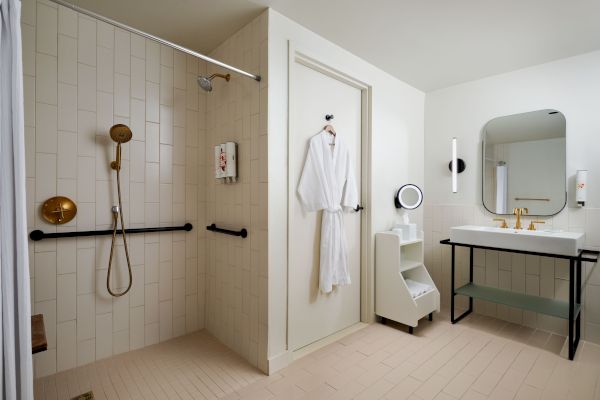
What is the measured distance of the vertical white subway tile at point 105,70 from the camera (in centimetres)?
202

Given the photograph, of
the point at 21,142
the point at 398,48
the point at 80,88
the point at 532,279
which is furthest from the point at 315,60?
the point at 532,279

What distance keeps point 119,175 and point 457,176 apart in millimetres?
3110

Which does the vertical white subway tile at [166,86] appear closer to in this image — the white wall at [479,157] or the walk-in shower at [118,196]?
the walk-in shower at [118,196]

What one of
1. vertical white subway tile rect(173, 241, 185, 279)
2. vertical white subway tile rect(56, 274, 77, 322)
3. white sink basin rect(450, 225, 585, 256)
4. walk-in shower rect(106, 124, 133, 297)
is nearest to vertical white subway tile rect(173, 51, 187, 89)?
walk-in shower rect(106, 124, 133, 297)

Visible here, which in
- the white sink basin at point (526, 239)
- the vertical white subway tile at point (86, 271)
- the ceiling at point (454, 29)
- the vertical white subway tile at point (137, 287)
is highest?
the ceiling at point (454, 29)

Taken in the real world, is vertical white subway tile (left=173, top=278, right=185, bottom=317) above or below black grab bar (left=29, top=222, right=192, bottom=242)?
below

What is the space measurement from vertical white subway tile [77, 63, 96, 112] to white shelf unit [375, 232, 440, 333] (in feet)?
8.04

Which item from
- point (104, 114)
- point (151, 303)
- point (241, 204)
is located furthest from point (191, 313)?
point (104, 114)

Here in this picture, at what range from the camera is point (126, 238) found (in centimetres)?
215

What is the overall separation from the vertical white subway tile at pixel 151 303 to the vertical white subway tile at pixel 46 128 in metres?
1.15

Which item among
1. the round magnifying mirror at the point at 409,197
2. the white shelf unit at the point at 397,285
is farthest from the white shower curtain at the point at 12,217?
the round magnifying mirror at the point at 409,197

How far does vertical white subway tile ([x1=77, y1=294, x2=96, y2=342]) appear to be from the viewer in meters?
1.96

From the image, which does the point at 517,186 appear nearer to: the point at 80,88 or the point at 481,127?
the point at 481,127

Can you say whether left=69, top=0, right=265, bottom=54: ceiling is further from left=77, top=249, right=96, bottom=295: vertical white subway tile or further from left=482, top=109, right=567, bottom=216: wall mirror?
left=482, top=109, right=567, bottom=216: wall mirror
